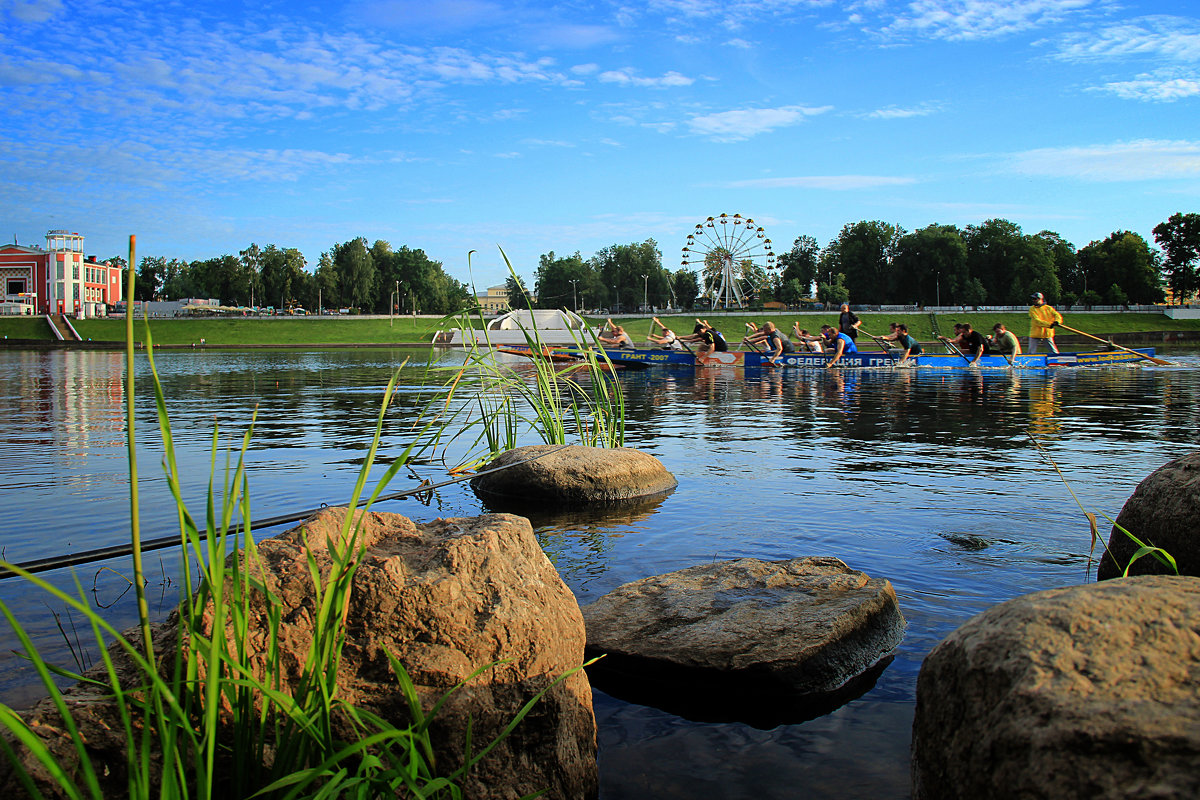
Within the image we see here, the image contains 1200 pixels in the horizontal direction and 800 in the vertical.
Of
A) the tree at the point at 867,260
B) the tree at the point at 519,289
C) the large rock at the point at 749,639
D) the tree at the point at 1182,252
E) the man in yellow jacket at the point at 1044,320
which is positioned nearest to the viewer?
the large rock at the point at 749,639

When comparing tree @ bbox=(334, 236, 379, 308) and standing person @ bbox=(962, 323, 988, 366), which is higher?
tree @ bbox=(334, 236, 379, 308)

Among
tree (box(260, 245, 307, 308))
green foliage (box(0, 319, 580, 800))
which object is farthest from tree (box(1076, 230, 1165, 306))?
green foliage (box(0, 319, 580, 800))

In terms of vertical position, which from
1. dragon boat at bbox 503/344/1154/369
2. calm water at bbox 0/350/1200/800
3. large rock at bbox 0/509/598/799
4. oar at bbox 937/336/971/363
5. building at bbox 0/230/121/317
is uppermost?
building at bbox 0/230/121/317

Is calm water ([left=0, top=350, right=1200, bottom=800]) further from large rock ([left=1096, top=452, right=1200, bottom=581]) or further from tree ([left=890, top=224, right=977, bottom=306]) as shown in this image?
tree ([left=890, top=224, right=977, bottom=306])

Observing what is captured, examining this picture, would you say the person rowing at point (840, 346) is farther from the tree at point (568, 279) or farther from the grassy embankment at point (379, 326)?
the tree at point (568, 279)

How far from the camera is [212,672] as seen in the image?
1957mm

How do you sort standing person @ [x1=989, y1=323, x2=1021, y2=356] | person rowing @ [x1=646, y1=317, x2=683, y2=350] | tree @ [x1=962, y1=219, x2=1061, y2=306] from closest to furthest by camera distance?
1. standing person @ [x1=989, y1=323, x2=1021, y2=356]
2. person rowing @ [x1=646, y1=317, x2=683, y2=350]
3. tree @ [x1=962, y1=219, x2=1061, y2=306]

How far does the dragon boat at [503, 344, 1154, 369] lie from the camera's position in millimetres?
28562

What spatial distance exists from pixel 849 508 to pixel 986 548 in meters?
1.60

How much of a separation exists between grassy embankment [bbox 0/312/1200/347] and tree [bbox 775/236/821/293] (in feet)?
150

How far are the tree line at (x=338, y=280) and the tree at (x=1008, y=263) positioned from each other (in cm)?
6759

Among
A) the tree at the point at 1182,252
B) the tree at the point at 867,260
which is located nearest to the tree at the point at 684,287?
the tree at the point at 867,260

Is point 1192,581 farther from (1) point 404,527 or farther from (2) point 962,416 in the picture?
(2) point 962,416

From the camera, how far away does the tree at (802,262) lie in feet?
449
